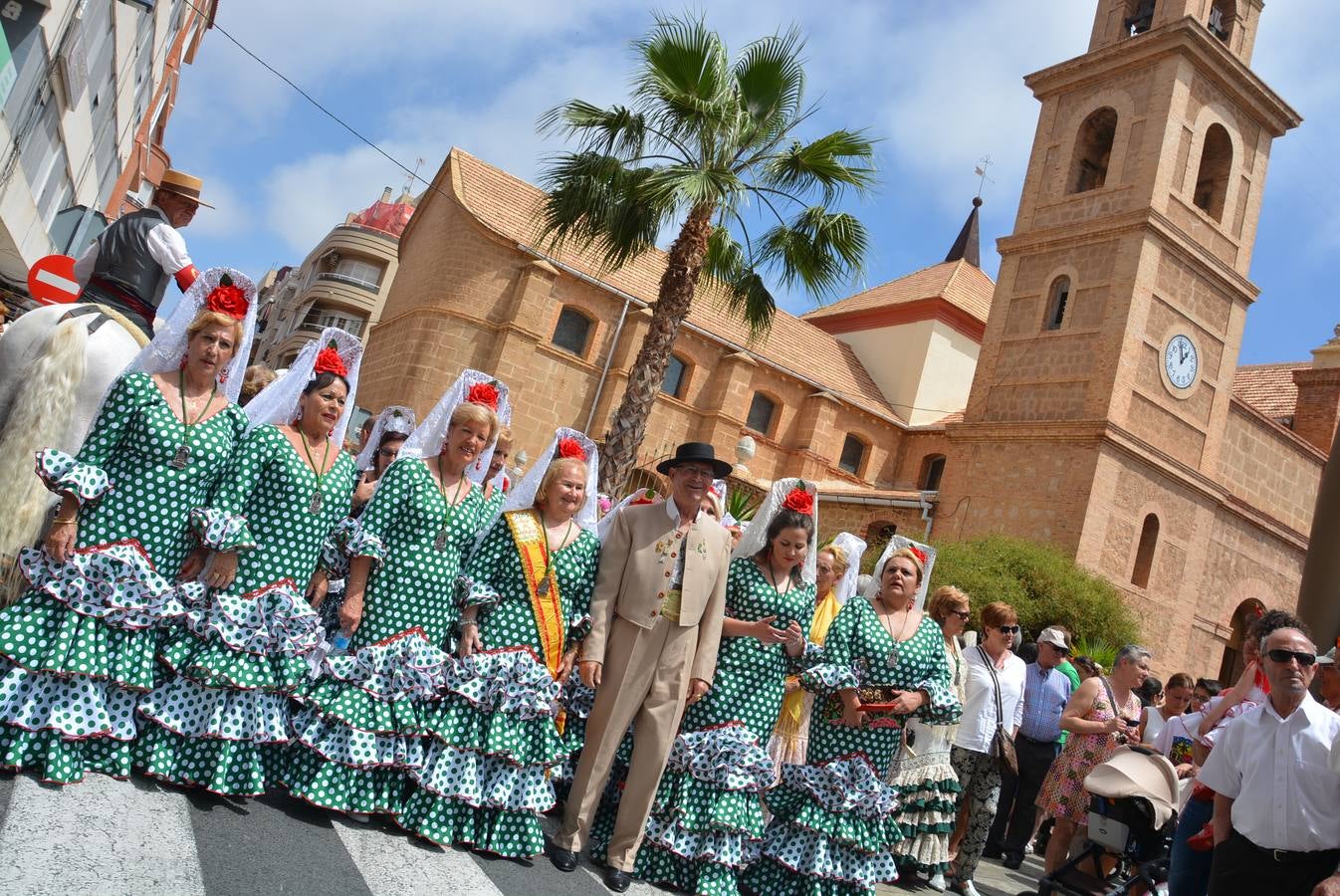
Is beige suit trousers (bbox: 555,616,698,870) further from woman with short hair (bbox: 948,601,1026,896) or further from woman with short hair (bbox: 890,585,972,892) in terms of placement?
woman with short hair (bbox: 948,601,1026,896)

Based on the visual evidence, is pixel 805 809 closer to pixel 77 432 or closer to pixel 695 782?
pixel 695 782

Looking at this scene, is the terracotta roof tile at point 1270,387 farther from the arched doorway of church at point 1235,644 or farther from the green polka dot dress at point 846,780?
the green polka dot dress at point 846,780

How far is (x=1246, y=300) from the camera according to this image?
91.6 feet

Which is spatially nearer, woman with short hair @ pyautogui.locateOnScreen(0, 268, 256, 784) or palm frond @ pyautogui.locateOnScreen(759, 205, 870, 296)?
woman with short hair @ pyautogui.locateOnScreen(0, 268, 256, 784)

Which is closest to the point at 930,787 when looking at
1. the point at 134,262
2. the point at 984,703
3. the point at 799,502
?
the point at 984,703

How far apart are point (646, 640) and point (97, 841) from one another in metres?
2.46

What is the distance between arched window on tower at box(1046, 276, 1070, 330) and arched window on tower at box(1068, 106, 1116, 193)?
98.2 inches

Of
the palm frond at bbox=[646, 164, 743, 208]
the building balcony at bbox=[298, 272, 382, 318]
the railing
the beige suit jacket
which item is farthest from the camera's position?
the railing

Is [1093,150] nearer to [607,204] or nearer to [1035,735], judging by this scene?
[607,204]

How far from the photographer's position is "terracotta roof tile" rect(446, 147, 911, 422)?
30.3 metres

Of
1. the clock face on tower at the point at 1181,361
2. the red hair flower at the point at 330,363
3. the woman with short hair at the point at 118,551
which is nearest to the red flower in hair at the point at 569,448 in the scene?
the red hair flower at the point at 330,363

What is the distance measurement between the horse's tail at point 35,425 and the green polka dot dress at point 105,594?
46 cm

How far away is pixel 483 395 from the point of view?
518 cm

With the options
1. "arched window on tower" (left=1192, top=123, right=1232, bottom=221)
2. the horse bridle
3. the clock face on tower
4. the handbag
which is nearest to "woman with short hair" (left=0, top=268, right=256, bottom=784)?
the horse bridle
